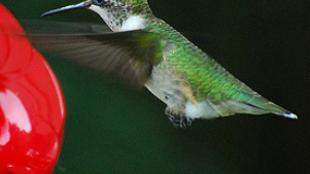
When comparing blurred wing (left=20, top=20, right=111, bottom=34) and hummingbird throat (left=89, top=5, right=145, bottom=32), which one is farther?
hummingbird throat (left=89, top=5, right=145, bottom=32)

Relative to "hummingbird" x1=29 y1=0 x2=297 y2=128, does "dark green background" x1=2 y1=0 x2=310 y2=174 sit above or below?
below

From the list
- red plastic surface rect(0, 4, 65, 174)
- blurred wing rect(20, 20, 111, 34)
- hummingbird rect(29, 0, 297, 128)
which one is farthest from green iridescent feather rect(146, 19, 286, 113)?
red plastic surface rect(0, 4, 65, 174)

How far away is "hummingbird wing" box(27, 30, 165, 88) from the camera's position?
1.68m

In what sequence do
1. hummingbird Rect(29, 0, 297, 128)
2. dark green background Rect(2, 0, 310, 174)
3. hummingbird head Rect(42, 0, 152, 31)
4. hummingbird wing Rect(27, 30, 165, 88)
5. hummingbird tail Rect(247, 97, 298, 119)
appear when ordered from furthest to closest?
dark green background Rect(2, 0, 310, 174)
hummingbird tail Rect(247, 97, 298, 119)
hummingbird head Rect(42, 0, 152, 31)
hummingbird Rect(29, 0, 297, 128)
hummingbird wing Rect(27, 30, 165, 88)

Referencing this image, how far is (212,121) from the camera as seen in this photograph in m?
3.43

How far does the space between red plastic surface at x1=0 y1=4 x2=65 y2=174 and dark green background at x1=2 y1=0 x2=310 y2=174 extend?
3.07 feet

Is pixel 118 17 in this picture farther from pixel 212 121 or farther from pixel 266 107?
pixel 212 121

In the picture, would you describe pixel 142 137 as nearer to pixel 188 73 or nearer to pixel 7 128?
Answer: pixel 188 73

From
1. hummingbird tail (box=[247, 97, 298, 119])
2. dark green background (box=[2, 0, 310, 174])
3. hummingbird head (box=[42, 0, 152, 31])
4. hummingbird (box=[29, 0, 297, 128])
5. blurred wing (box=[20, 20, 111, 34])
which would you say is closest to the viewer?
blurred wing (box=[20, 20, 111, 34])

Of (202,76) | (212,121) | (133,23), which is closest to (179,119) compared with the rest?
(202,76)

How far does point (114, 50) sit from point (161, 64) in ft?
0.79

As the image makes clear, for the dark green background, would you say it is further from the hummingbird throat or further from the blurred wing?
the blurred wing

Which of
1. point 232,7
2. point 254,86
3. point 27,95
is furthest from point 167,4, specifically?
point 27,95

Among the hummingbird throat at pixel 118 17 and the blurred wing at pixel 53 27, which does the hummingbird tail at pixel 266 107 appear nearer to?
the hummingbird throat at pixel 118 17
